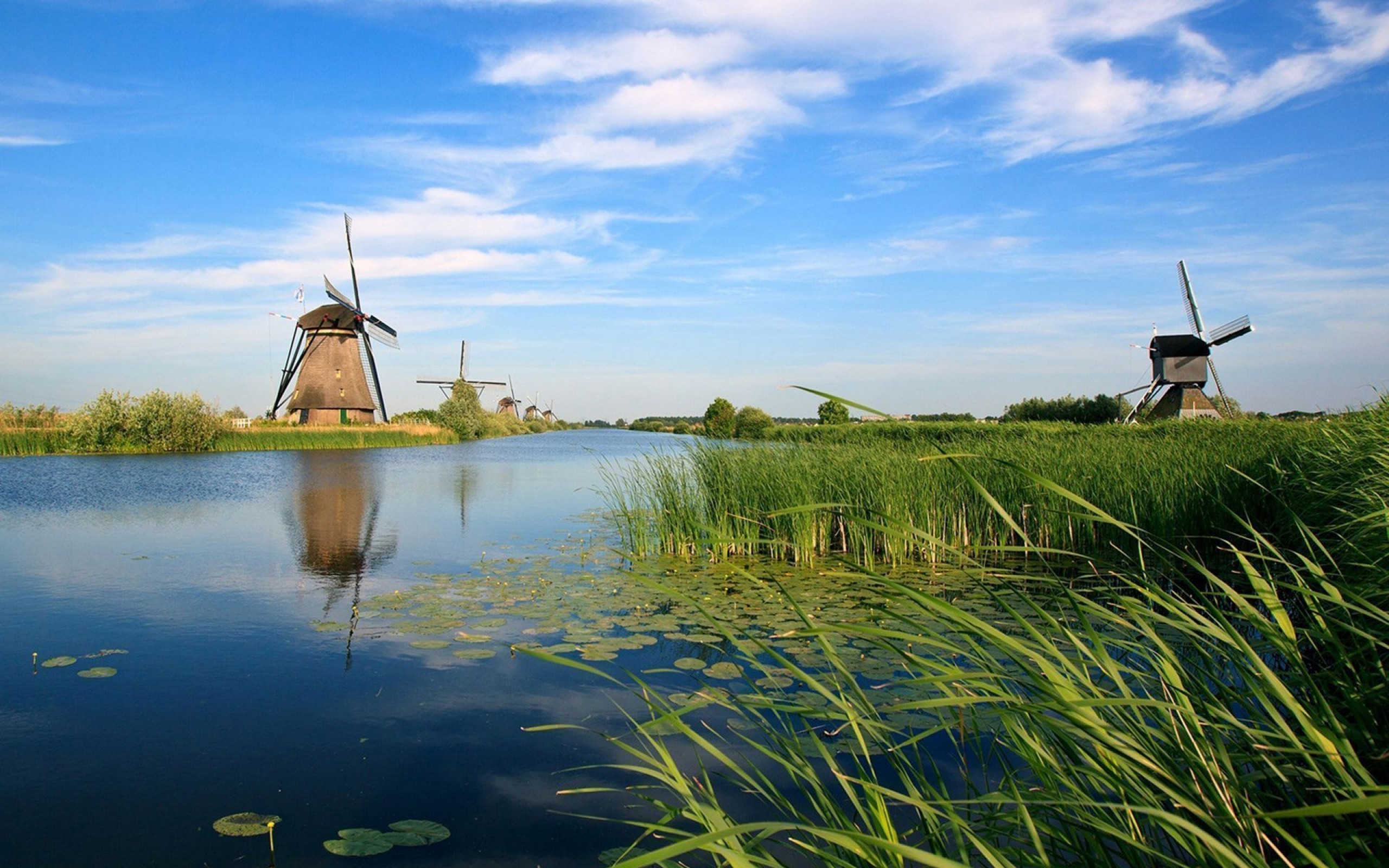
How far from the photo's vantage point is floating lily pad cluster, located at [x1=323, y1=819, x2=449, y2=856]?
2.73m

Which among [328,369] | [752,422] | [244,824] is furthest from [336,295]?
[244,824]

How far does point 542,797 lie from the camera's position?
3205mm

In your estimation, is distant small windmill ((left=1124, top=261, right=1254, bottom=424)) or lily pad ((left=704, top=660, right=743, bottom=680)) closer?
lily pad ((left=704, top=660, right=743, bottom=680))

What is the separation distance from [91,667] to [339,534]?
219 inches

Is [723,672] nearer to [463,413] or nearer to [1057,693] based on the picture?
[1057,693]

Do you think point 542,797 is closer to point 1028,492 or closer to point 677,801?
point 677,801

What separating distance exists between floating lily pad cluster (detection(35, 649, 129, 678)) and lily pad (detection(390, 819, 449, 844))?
2865 mm

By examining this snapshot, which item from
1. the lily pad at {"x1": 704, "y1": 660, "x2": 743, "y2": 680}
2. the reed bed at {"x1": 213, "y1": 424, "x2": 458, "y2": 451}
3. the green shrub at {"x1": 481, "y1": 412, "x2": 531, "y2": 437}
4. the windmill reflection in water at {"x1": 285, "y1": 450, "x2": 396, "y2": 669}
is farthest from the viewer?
the green shrub at {"x1": 481, "y1": 412, "x2": 531, "y2": 437}

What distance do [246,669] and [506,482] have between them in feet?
44.7

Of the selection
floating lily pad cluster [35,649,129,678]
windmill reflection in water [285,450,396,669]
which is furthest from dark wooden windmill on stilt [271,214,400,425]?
floating lily pad cluster [35,649,129,678]

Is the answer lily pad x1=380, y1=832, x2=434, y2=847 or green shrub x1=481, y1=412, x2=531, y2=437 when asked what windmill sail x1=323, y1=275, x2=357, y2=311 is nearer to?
green shrub x1=481, y1=412, x2=531, y2=437

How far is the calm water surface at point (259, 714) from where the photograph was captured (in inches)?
114

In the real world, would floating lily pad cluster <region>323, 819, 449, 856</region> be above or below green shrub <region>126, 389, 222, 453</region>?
below

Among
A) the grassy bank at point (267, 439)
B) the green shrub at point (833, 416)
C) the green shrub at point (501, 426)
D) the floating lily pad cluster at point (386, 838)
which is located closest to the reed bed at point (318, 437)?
the grassy bank at point (267, 439)
